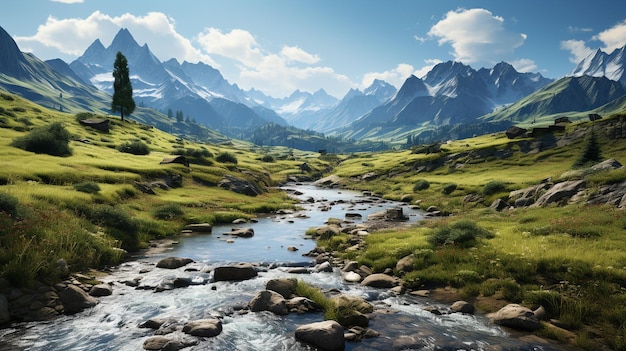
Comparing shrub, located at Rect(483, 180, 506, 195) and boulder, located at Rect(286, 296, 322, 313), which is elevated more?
shrub, located at Rect(483, 180, 506, 195)

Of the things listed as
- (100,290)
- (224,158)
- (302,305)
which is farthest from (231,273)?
(224,158)

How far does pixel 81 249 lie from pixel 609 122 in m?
114

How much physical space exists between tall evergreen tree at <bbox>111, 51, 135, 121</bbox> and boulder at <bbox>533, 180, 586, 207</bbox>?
13132 cm

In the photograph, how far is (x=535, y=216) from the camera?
2980cm

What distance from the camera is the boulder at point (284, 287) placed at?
1783 centimetres

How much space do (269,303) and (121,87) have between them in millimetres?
131953

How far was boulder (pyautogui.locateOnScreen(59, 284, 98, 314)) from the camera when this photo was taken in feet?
49.8

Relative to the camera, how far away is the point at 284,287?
1808 cm

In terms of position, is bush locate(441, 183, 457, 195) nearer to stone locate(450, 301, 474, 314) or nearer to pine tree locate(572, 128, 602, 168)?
pine tree locate(572, 128, 602, 168)

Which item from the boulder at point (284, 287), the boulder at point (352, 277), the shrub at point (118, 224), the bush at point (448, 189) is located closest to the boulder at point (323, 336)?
the boulder at point (284, 287)

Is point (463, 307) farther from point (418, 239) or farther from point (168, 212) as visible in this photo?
point (168, 212)

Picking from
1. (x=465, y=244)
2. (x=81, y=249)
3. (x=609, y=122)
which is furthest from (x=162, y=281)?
(x=609, y=122)

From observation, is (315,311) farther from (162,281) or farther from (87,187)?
(87,187)

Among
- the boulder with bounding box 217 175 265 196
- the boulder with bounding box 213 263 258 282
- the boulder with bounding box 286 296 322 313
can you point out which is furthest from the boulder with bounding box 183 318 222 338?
the boulder with bounding box 217 175 265 196
